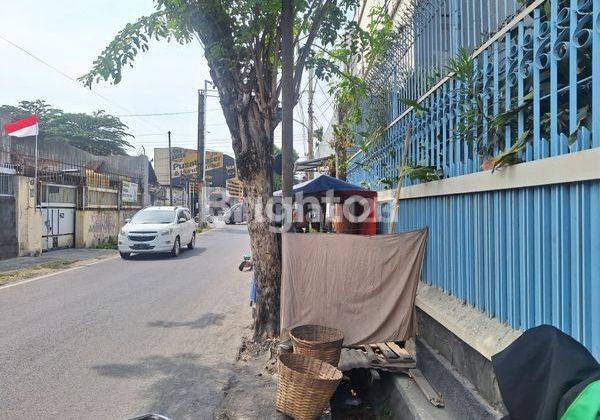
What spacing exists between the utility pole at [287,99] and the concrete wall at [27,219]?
40.8 feet

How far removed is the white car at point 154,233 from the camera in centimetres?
1445

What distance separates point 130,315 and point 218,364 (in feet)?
8.61

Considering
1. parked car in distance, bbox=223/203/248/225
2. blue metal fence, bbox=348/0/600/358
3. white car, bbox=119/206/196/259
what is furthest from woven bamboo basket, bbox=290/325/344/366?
parked car in distance, bbox=223/203/248/225

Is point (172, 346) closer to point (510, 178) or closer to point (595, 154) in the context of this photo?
point (510, 178)

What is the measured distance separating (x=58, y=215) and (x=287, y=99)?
48.4 ft

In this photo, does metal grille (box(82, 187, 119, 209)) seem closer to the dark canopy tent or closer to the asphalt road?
the asphalt road

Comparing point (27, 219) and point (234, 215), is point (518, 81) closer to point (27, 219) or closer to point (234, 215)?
point (27, 219)

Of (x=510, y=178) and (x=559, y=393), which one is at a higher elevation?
(x=510, y=178)

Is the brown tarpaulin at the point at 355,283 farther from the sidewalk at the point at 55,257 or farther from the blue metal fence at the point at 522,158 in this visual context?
the sidewalk at the point at 55,257

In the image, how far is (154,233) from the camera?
570 inches

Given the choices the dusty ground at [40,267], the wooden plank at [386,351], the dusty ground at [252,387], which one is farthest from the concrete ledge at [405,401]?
the dusty ground at [40,267]

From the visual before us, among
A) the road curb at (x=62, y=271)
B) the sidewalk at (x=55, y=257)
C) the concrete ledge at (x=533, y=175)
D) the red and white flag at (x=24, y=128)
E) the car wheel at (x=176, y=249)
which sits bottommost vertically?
the road curb at (x=62, y=271)

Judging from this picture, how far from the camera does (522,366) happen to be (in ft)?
5.23

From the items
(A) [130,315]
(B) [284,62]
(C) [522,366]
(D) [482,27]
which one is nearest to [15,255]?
(A) [130,315]
